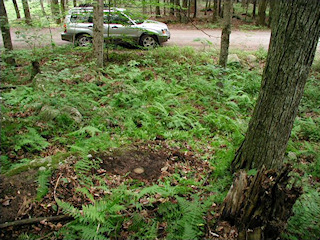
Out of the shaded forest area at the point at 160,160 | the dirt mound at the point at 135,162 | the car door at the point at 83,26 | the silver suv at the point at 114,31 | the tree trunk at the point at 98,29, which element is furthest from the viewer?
the car door at the point at 83,26

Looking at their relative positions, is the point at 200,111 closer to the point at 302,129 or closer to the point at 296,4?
the point at 302,129

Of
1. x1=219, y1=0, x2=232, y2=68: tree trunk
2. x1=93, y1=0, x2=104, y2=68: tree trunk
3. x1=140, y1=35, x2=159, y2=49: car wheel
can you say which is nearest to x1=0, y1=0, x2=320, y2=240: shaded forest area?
x1=93, y1=0, x2=104, y2=68: tree trunk

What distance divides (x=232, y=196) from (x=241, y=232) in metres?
0.47

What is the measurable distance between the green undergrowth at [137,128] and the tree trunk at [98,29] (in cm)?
48

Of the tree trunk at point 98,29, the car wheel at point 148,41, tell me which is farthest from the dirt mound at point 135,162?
the car wheel at point 148,41

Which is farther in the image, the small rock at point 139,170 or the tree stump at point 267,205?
the small rock at point 139,170

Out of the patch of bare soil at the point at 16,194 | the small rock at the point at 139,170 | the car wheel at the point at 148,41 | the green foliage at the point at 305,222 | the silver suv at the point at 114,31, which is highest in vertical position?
the silver suv at the point at 114,31

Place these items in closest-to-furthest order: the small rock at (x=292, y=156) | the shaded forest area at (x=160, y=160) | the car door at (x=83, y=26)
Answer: the shaded forest area at (x=160, y=160), the small rock at (x=292, y=156), the car door at (x=83, y=26)

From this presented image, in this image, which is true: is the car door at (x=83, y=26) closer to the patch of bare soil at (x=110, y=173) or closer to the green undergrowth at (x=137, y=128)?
the green undergrowth at (x=137, y=128)

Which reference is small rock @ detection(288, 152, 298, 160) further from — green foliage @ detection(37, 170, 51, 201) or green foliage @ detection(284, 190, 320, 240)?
green foliage @ detection(37, 170, 51, 201)

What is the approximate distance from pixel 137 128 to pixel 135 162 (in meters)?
1.40

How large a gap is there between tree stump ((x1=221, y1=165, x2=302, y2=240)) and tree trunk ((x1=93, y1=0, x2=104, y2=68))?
811 cm

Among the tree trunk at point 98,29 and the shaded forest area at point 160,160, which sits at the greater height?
the tree trunk at point 98,29

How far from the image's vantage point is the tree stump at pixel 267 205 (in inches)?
112
